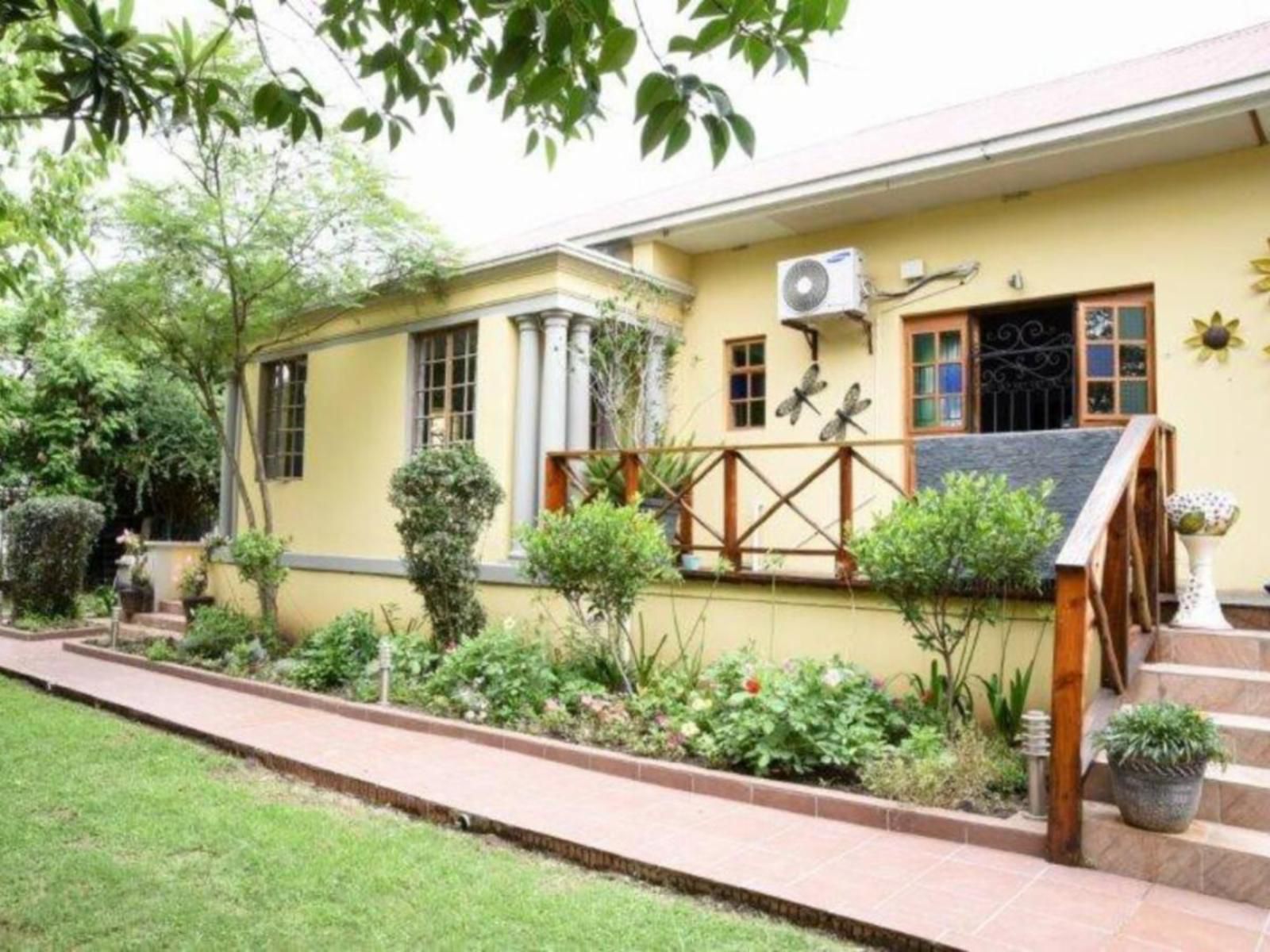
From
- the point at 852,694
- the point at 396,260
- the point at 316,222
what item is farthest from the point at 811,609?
the point at 316,222

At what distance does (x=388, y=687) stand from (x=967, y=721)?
170 inches

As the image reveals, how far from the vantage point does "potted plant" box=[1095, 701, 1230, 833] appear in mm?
3646

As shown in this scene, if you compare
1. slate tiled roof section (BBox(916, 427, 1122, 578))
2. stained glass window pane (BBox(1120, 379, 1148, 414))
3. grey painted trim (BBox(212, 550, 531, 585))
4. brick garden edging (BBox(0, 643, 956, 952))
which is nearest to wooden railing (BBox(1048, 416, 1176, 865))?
slate tiled roof section (BBox(916, 427, 1122, 578))

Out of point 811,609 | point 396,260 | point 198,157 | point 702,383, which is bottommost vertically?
point 811,609

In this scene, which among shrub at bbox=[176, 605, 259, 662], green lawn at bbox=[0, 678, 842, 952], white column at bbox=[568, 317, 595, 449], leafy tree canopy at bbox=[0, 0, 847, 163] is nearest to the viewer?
leafy tree canopy at bbox=[0, 0, 847, 163]

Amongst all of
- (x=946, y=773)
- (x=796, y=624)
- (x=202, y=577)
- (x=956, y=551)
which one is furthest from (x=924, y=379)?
(x=202, y=577)

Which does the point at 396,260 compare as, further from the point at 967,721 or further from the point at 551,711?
the point at 967,721

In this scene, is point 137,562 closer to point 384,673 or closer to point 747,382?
point 384,673

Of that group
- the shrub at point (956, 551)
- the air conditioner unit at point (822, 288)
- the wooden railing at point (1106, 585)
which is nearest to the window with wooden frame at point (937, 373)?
the air conditioner unit at point (822, 288)

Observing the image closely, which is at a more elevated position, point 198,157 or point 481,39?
point 198,157

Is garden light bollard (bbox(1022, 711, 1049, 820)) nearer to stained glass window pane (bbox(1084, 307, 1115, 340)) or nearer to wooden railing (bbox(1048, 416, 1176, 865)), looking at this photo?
wooden railing (bbox(1048, 416, 1176, 865))

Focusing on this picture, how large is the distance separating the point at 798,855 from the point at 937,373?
506cm

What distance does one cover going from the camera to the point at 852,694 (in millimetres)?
5293

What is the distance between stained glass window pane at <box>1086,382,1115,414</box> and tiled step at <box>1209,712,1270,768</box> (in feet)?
10.8
